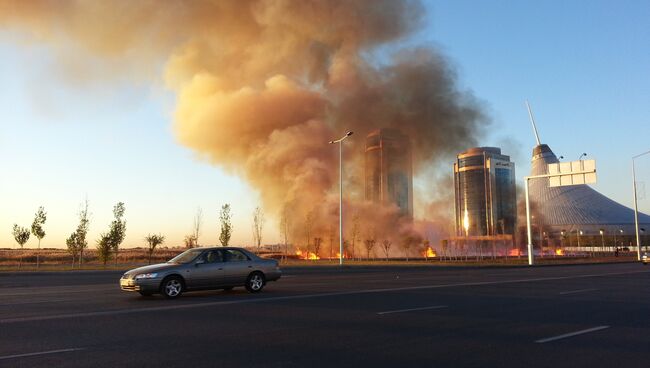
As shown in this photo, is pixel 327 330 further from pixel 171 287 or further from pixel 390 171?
pixel 390 171

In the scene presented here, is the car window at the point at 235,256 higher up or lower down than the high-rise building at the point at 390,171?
lower down

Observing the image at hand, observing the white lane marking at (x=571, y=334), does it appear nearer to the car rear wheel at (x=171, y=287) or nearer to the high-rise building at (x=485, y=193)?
the car rear wheel at (x=171, y=287)

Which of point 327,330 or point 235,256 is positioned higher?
point 235,256

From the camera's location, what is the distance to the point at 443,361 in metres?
6.02

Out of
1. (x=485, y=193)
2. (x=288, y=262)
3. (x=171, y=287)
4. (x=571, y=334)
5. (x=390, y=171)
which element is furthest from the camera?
(x=485, y=193)

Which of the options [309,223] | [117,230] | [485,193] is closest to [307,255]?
[309,223]

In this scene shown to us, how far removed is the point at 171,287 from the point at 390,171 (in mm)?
92343

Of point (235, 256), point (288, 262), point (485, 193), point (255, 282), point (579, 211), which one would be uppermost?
point (485, 193)

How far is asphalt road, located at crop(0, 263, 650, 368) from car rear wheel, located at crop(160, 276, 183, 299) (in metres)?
0.28

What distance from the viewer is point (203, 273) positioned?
13516 millimetres

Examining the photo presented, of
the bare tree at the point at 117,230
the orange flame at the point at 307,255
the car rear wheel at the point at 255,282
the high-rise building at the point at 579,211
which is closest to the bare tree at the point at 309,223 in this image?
the orange flame at the point at 307,255

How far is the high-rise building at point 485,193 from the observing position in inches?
5723

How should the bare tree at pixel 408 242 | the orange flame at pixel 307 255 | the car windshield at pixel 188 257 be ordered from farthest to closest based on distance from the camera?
1. the bare tree at pixel 408 242
2. the orange flame at pixel 307 255
3. the car windshield at pixel 188 257

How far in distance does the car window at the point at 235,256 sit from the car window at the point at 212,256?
28cm
